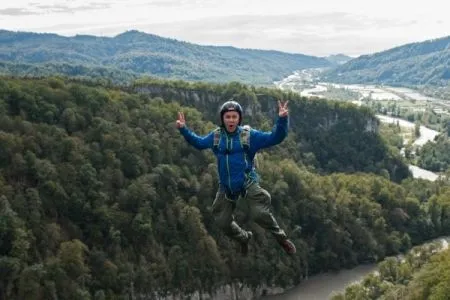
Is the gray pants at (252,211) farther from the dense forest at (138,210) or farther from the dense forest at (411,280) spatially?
the dense forest at (138,210)

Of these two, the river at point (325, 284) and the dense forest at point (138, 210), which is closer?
the dense forest at point (138, 210)

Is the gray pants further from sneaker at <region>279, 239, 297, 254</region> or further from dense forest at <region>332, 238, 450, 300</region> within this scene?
dense forest at <region>332, 238, 450, 300</region>

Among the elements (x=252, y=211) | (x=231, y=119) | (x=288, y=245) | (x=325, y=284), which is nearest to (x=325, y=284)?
(x=325, y=284)

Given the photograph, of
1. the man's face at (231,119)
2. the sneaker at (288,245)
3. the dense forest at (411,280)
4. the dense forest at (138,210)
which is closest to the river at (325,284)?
the dense forest at (138,210)

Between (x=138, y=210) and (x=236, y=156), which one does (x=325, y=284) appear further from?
(x=236, y=156)

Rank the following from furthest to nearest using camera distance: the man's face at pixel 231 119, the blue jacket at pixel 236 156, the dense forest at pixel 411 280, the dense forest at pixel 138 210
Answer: the dense forest at pixel 138 210 < the dense forest at pixel 411 280 < the blue jacket at pixel 236 156 < the man's face at pixel 231 119

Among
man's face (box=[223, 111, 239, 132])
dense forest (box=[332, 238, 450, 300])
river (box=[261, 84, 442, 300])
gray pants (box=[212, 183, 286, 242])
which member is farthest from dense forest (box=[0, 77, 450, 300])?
man's face (box=[223, 111, 239, 132])

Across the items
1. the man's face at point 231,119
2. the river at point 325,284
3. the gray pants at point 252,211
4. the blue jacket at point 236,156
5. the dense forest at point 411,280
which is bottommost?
the river at point 325,284

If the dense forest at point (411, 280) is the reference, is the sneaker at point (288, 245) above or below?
above
